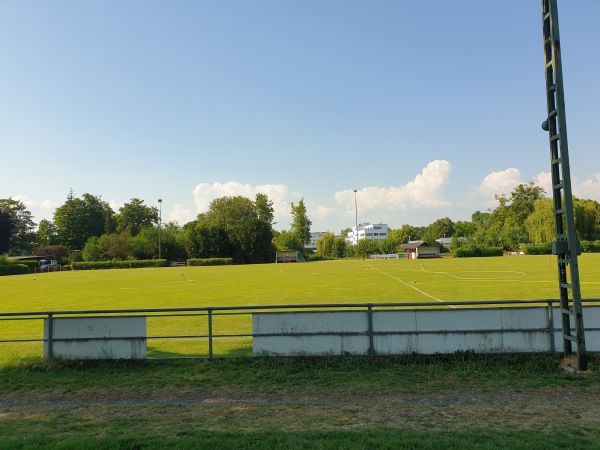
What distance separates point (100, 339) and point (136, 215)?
397 ft

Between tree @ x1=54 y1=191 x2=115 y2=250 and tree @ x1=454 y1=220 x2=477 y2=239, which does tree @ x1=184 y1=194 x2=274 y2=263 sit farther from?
A: tree @ x1=454 y1=220 x2=477 y2=239

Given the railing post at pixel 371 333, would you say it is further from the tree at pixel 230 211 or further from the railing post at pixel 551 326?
the tree at pixel 230 211

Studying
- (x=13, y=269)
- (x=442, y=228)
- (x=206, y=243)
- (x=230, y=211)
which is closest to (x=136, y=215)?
(x=230, y=211)

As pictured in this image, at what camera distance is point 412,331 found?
779 cm

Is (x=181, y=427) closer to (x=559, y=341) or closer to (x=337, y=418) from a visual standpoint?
(x=337, y=418)

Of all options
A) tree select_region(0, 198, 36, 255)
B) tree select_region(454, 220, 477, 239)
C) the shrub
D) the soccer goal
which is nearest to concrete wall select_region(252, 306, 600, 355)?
the shrub

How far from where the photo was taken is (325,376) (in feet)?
23.1

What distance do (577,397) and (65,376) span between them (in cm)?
771

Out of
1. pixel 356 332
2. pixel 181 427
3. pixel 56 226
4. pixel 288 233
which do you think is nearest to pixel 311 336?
pixel 356 332

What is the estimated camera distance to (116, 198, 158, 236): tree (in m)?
118

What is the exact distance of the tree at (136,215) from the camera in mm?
118194

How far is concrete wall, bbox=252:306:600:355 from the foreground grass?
23cm

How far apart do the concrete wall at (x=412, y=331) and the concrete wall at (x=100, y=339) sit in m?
2.16

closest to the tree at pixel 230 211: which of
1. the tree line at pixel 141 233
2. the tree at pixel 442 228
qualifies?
the tree line at pixel 141 233
